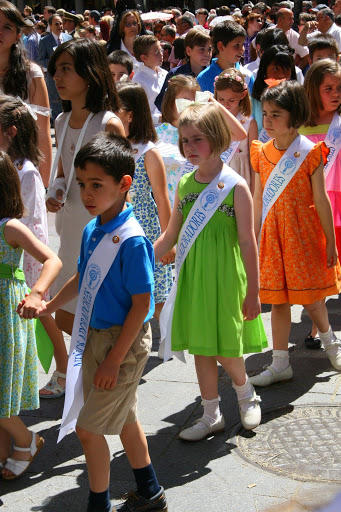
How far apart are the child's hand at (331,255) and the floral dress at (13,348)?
5.66ft

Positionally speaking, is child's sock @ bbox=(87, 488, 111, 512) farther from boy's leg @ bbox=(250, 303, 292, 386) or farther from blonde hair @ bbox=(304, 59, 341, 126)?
blonde hair @ bbox=(304, 59, 341, 126)

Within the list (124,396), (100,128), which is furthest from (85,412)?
(100,128)

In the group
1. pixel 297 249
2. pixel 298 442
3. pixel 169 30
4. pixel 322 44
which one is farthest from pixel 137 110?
pixel 169 30

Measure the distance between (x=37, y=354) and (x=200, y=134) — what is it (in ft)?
4.10

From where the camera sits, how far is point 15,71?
459cm

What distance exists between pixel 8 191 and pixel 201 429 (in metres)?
1.42

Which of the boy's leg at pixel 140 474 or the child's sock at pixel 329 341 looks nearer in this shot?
the boy's leg at pixel 140 474

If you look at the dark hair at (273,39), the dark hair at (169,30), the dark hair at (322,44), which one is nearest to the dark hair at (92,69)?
the dark hair at (273,39)

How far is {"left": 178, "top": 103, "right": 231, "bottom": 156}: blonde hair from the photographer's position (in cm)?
348

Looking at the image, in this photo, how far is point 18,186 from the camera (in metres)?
3.34

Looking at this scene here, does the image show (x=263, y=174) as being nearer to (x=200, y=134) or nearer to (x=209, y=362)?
(x=200, y=134)

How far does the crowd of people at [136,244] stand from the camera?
9.29 feet

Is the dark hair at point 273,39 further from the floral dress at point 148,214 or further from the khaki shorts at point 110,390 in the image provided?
the khaki shorts at point 110,390

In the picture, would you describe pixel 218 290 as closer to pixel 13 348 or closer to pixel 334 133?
pixel 13 348
